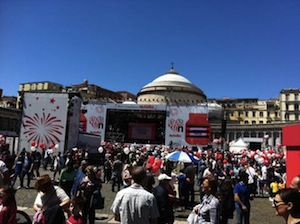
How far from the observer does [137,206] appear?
12.1ft

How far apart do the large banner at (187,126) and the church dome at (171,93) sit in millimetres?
30589

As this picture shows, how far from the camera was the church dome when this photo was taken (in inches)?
3054

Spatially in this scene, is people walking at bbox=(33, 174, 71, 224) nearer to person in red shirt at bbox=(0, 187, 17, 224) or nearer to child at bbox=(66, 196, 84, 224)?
child at bbox=(66, 196, 84, 224)

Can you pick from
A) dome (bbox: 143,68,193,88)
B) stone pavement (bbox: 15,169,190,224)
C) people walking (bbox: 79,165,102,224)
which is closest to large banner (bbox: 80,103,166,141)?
dome (bbox: 143,68,193,88)

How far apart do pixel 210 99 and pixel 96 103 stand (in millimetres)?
66632

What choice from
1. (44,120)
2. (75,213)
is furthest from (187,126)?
(75,213)

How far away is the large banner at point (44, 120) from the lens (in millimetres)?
21359

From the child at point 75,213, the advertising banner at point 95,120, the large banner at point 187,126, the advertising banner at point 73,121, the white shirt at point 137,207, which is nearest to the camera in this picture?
the white shirt at point 137,207

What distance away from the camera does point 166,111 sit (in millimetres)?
45375

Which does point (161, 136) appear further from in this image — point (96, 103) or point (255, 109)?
point (255, 109)

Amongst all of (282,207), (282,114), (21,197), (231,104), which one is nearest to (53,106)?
(21,197)

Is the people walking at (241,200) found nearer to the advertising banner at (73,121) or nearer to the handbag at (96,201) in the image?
the handbag at (96,201)

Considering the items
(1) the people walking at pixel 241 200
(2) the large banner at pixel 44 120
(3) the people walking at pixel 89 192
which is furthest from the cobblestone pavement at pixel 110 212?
(2) the large banner at pixel 44 120

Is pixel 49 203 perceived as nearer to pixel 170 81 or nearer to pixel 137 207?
pixel 137 207
